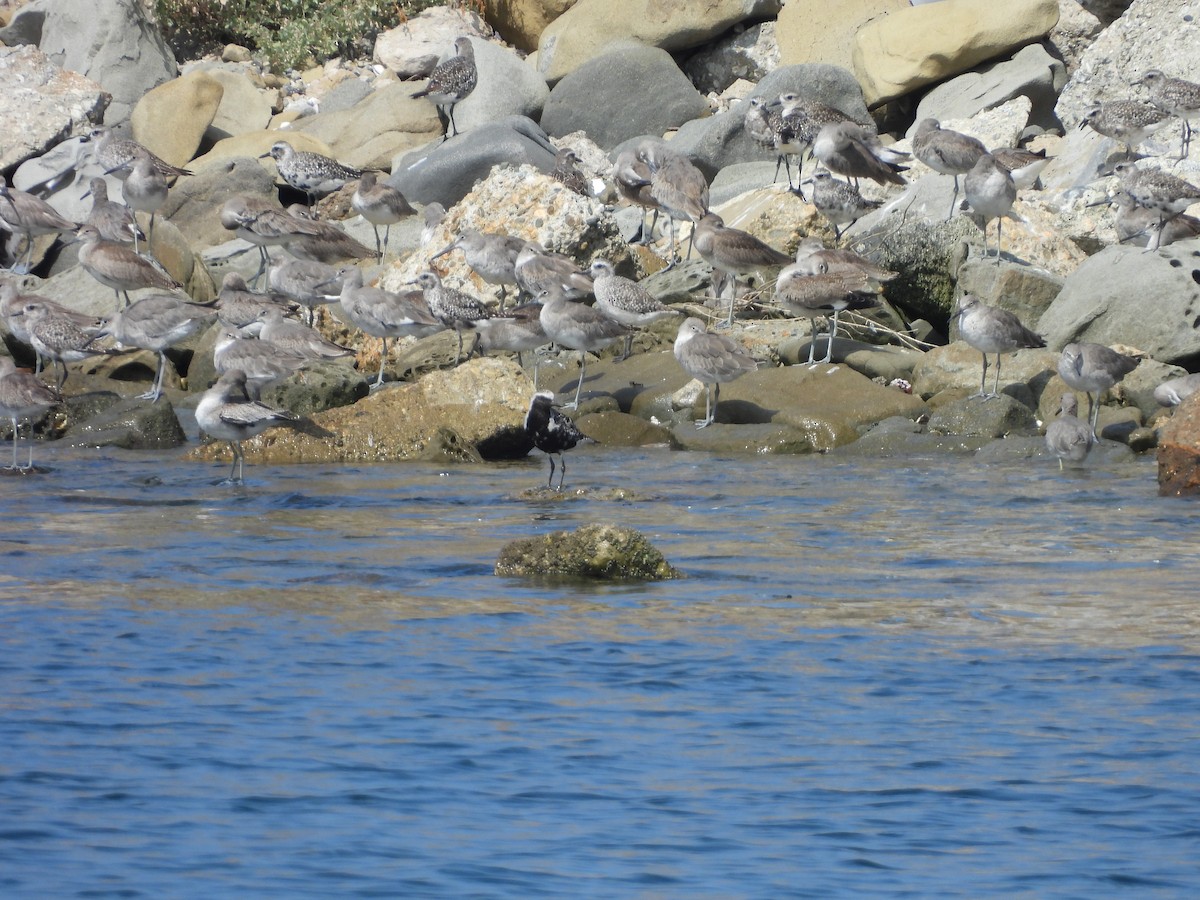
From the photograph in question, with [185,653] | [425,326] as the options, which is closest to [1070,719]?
[185,653]

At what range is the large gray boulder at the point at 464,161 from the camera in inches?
1037

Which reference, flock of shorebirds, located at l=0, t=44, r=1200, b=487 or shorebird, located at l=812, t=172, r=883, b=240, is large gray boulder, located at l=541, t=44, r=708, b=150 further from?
shorebird, located at l=812, t=172, r=883, b=240

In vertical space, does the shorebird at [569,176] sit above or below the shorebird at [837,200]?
above

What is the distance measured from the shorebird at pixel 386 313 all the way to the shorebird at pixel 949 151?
248 inches

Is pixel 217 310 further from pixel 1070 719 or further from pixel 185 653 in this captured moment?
pixel 1070 719

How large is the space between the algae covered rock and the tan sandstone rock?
2055cm

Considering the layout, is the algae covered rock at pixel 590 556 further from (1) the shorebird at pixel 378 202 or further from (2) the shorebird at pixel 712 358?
(1) the shorebird at pixel 378 202

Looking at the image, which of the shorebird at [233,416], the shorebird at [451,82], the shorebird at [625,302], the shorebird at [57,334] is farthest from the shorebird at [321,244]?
the shorebird at [233,416]

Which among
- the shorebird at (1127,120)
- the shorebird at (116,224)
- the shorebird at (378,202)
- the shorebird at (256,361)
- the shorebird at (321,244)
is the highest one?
the shorebird at (1127,120)

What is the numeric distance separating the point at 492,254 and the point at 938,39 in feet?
38.8

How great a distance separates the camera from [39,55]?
3022 centimetres

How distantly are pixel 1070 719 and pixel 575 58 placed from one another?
26.1 m

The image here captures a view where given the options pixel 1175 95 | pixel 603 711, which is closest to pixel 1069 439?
pixel 603 711

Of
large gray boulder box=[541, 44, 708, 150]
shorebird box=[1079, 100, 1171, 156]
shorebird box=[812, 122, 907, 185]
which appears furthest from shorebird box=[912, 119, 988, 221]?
large gray boulder box=[541, 44, 708, 150]
